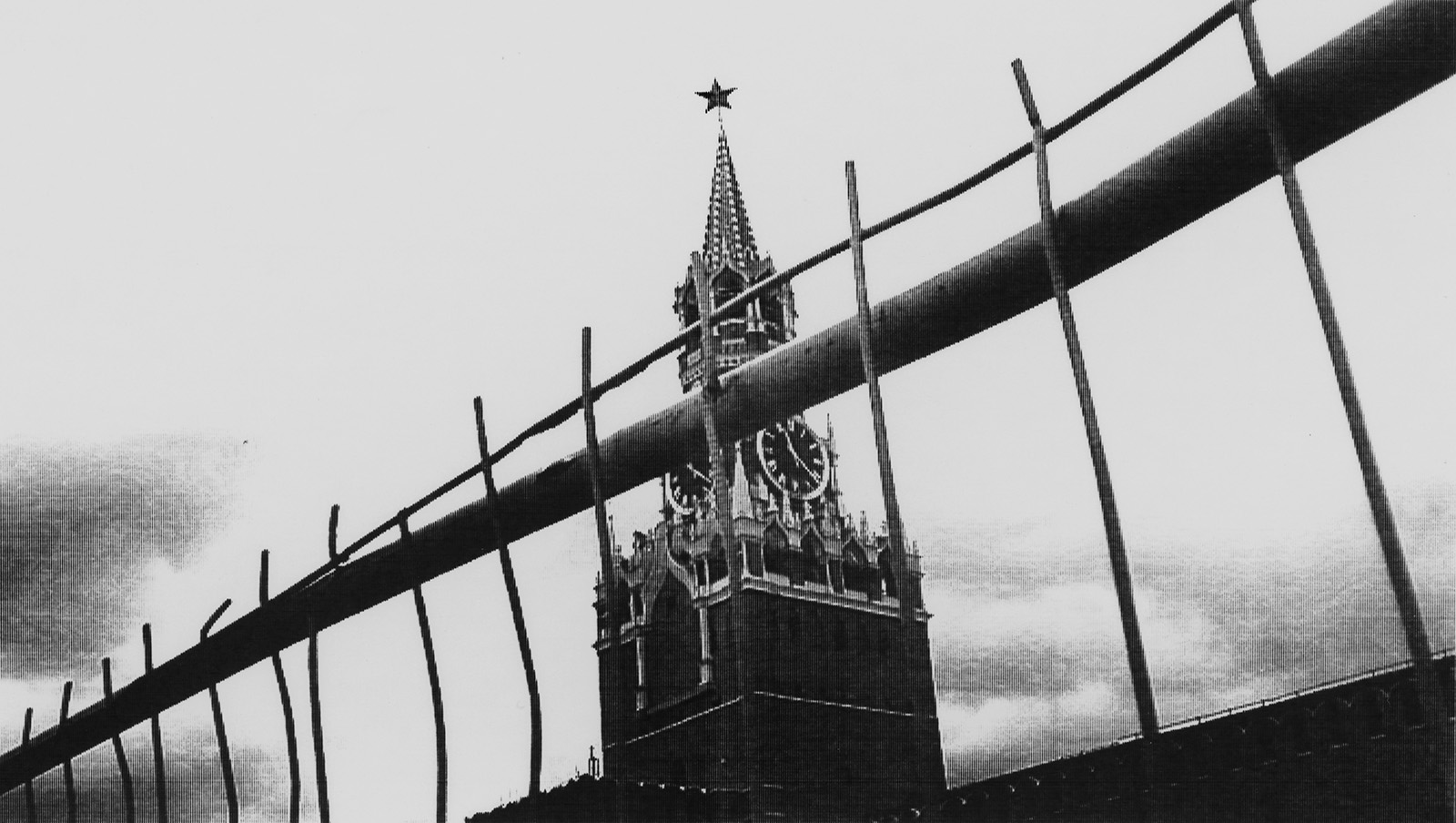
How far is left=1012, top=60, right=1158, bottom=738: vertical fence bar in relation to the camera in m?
3.23

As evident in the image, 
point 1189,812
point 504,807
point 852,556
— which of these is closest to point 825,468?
point 852,556

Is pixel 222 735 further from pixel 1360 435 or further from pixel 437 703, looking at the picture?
pixel 1360 435

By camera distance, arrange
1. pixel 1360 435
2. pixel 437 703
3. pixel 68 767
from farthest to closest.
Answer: pixel 68 767 → pixel 437 703 → pixel 1360 435

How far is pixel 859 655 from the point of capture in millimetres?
88750

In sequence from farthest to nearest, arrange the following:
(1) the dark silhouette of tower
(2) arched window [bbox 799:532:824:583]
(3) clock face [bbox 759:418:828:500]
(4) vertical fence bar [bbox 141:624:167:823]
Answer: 1. (3) clock face [bbox 759:418:828:500]
2. (2) arched window [bbox 799:532:824:583]
3. (1) the dark silhouette of tower
4. (4) vertical fence bar [bbox 141:624:167:823]

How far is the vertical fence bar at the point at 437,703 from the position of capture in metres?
5.05

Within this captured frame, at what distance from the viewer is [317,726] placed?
5.66 meters

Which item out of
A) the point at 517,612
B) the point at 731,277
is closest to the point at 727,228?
the point at 731,277

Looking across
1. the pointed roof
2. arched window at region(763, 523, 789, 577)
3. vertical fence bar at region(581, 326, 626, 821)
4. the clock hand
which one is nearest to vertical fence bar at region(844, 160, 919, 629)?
vertical fence bar at region(581, 326, 626, 821)

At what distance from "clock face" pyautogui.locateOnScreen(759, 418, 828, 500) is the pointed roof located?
34.6 ft

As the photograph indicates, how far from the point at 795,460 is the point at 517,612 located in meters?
84.1

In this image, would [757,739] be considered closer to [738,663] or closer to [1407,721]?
[738,663]

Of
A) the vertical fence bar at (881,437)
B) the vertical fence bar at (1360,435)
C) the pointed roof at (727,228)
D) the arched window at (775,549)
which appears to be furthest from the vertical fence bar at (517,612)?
the pointed roof at (727,228)

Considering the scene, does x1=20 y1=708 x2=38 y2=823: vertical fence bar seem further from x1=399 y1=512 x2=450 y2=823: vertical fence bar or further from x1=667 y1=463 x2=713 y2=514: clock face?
x1=667 y1=463 x2=713 y2=514: clock face
